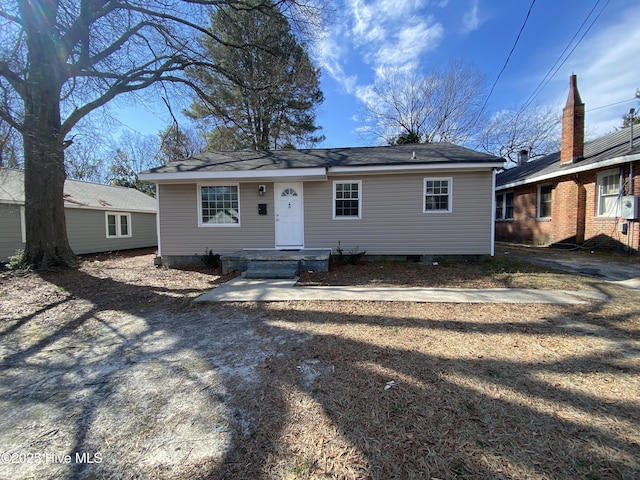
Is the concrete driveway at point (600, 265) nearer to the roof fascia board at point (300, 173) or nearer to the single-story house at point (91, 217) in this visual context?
the roof fascia board at point (300, 173)

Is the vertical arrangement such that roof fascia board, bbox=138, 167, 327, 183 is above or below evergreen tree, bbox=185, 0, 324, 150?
below

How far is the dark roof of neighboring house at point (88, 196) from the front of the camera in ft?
34.8

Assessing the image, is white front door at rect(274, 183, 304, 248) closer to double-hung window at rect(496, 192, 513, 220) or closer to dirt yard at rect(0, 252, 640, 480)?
dirt yard at rect(0, 252, 640, 480)

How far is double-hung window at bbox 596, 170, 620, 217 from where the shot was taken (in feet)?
30.9

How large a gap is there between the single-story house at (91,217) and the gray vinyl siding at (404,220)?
1054cm

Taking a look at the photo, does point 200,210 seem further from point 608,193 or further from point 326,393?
point 608,193

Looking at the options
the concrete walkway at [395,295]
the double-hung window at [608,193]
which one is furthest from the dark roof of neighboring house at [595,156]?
the concrete walkway at [395,295]

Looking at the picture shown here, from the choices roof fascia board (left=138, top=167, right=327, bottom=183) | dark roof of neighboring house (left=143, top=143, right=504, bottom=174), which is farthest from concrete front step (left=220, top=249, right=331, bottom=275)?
dark roof of neighboring house (left=143, top=143, right=504, bottom=174)

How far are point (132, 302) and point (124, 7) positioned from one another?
8.01 m

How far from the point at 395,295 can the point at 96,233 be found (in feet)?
48.4

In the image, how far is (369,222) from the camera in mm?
8594

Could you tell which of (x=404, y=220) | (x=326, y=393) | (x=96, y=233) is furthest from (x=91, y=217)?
(x=326, y=393)

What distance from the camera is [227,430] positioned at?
1.94 m

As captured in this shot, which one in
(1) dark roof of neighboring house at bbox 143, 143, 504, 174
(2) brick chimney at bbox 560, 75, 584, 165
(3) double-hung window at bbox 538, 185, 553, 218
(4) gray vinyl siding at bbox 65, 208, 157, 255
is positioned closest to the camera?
(1) dark roof of neighboring house at bbox 143, 143, 504, 174
